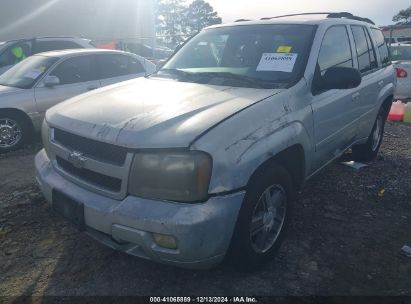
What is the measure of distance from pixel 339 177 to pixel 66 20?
28897 mm

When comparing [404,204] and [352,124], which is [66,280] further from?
[404,204]

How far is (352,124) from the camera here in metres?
4.11

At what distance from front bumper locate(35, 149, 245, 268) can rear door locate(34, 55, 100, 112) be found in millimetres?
4341

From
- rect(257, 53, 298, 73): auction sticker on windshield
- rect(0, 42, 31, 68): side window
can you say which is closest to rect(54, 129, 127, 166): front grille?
rect(257, 53, 298, 73): auction sticker on windshield

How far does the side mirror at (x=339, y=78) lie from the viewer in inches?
125

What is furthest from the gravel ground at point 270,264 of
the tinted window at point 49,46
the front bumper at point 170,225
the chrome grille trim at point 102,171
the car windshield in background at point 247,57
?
the tinted window at point 49,46

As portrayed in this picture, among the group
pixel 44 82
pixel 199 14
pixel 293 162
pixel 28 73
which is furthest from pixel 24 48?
pixel 199 14

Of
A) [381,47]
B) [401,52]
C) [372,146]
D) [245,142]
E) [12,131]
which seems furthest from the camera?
[401,52]

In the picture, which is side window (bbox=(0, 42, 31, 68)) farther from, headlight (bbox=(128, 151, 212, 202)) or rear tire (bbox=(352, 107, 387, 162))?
headlight (bbox=(128, 151, 212, 202))

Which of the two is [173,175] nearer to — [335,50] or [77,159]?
[77,159]

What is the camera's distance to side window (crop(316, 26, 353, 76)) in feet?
11.4

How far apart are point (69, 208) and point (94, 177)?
0.31 meters

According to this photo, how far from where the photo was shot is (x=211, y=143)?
2.29 metres

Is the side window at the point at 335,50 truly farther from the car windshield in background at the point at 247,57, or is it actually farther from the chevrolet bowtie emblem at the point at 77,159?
the chevrolet bowtie emblem at the point at 77,159
